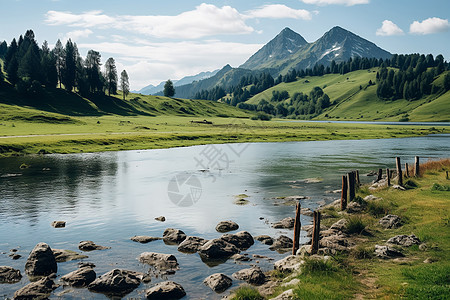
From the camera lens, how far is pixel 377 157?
81.5m

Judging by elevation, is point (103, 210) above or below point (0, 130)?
below

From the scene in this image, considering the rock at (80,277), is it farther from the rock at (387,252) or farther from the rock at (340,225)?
the rock at (340,225)

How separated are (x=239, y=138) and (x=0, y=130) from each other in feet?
237

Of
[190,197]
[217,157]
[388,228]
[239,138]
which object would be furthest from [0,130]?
[388,228]

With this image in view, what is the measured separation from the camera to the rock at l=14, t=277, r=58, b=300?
18.3 meters

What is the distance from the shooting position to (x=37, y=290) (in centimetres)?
1875

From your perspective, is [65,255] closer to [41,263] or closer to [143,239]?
[41,263]

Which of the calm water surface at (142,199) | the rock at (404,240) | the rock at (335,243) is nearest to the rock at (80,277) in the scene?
the calm water surface at (142,199)

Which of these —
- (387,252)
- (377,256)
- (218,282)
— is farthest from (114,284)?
(387,252)

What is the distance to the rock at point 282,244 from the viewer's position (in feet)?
83.7

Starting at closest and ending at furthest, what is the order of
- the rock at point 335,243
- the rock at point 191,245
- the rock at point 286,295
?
the rock at point 286,295
the rock at point 335,243
the rock at point 191,245

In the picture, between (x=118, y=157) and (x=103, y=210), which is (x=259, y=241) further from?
(x=118, y=157)

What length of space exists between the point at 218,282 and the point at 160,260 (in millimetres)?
5038

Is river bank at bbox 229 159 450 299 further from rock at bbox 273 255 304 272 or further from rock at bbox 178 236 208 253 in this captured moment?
rock at bbox 178 236 208 253
